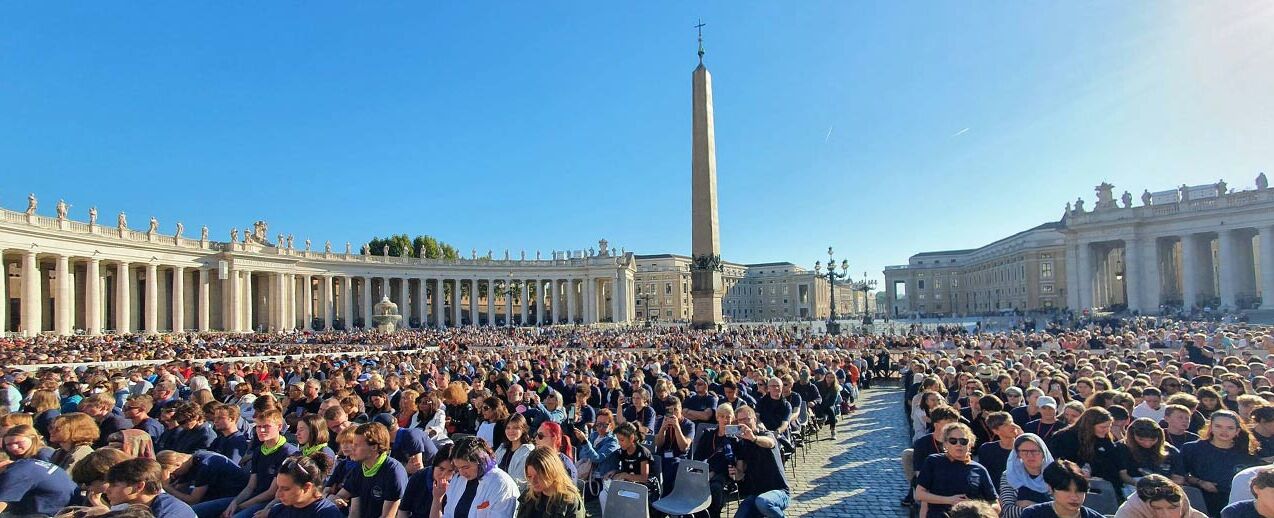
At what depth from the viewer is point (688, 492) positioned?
21.2 feet

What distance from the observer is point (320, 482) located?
14.5ft

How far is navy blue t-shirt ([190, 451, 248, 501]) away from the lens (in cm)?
565

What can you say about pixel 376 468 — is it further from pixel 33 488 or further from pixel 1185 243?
pixel 1185 243

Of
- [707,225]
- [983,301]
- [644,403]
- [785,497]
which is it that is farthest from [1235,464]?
[983,301]

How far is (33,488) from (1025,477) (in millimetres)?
7293

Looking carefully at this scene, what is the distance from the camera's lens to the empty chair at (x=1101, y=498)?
17.3 ft

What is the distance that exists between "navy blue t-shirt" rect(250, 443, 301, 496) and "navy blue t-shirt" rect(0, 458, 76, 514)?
3.95 ft

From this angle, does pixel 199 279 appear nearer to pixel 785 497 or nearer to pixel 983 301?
pixel 785 497

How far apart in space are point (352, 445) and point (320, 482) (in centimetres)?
92

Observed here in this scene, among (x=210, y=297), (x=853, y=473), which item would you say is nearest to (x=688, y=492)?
(x=853, y=473)

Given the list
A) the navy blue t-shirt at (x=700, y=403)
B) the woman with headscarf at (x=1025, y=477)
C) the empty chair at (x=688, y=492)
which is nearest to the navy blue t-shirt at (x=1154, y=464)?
the woman with headscarf at (x=1025, y=477)

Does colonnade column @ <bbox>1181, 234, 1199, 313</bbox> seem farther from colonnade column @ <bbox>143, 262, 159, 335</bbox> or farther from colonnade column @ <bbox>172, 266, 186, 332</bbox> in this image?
colonnade column @ <bbox>143, 262, 159, 335</bbox>

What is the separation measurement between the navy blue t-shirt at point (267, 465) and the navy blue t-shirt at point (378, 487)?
0.76 m

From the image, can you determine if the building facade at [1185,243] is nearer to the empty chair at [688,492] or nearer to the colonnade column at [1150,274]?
the colonnade column at [1150,274]
